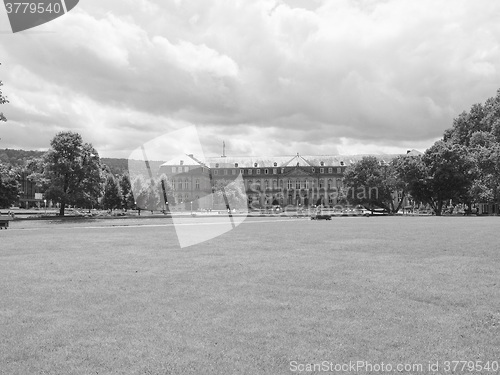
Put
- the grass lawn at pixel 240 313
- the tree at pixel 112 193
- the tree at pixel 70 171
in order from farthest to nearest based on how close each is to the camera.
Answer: the tree at pixel 112 193
the tree at pixel 70 171
the grass lawn at pixel 240 313

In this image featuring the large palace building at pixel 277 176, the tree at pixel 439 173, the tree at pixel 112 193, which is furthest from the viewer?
the large palace building at pixel 277 176

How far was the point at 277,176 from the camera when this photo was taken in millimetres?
169375

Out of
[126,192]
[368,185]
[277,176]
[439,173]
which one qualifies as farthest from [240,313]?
[277,176]

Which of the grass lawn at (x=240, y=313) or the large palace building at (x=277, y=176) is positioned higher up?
the large palace building at (x=277, y=176)

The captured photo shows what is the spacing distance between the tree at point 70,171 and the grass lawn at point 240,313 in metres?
50.4

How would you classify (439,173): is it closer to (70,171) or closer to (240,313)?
(70,171)

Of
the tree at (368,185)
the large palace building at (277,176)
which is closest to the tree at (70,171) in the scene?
the tree at (368,185)

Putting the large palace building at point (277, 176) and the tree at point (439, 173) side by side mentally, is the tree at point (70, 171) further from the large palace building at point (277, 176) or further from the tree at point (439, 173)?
the large palace building at point (277, 176)

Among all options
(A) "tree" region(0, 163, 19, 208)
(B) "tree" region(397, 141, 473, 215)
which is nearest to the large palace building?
(A) "tree" region(0, 163, 19, 208)

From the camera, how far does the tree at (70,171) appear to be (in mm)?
64875

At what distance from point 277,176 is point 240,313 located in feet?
525

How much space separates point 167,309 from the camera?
10.3m

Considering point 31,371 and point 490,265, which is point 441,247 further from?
point 31,371

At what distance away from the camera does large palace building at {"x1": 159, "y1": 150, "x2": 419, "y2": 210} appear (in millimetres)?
155100
